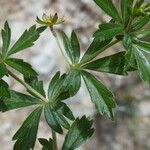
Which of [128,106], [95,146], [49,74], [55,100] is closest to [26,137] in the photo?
[55,100]

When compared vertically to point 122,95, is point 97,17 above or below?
above

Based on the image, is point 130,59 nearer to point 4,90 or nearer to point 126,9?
point 126,9

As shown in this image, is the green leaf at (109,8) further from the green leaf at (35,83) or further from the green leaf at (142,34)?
the green leaf at (35,83)

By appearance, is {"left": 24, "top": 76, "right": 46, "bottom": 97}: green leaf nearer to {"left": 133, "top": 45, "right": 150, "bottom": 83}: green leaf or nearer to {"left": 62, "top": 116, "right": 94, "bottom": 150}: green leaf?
{"left": 62, "top": 116, "right": 94, "bottom": 150}: green leaf

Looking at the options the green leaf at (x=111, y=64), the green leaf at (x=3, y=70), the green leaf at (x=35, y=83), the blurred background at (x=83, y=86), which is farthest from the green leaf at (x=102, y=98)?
the blurred background at (x=83, y=86)

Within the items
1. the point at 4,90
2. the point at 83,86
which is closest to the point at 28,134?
the point at 4,90

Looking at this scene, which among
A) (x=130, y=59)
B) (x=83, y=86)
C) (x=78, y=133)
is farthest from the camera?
(x=83, y=86)

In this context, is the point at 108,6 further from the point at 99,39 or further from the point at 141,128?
the point at 141,128
